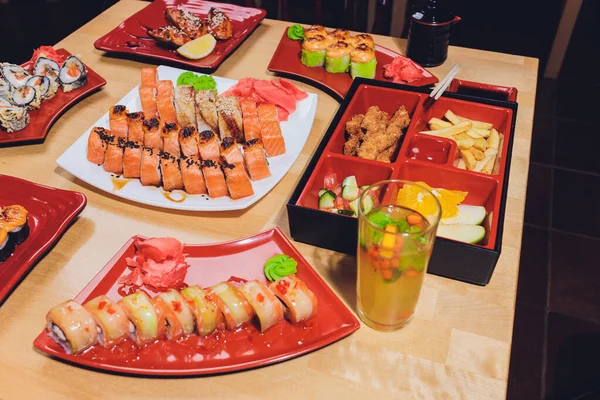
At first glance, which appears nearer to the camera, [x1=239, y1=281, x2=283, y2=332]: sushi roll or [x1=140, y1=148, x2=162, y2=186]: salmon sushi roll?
[x1=239, y1=281, x2=283, y2=332]: sushi roll

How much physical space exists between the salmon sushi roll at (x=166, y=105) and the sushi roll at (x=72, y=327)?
91 cm

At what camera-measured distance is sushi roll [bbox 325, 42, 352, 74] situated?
2.17 metres

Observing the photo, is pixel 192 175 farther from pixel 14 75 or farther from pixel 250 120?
pixel 14 75

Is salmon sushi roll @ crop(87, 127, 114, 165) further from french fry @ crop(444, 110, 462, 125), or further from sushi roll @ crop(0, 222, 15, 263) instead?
french fry @ crop(444, 110, 462, 125)

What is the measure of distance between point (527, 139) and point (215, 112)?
45.3 inches

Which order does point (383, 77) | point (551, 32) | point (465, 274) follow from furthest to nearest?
point (551, 32)
point (383, 77)
point (465, 274)

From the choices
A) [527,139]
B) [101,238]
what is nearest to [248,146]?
[101,238]

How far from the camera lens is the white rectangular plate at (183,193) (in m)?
1.63

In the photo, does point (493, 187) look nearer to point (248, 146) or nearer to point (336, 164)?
point (336, 164)

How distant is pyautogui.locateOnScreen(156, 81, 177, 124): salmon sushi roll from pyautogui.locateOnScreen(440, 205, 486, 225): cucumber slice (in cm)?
109

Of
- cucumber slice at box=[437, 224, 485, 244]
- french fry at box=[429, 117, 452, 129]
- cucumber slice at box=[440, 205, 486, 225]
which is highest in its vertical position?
french fry at box=[429, 117, 452, 129]

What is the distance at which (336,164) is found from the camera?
1660 millimetres

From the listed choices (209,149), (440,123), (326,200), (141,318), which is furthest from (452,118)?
(141,318)

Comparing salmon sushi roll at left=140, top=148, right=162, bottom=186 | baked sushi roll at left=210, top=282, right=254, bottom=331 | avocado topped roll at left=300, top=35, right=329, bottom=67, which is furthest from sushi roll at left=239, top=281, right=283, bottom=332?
avocado topped roll at left=300, top=35, right=329, bottom=67
